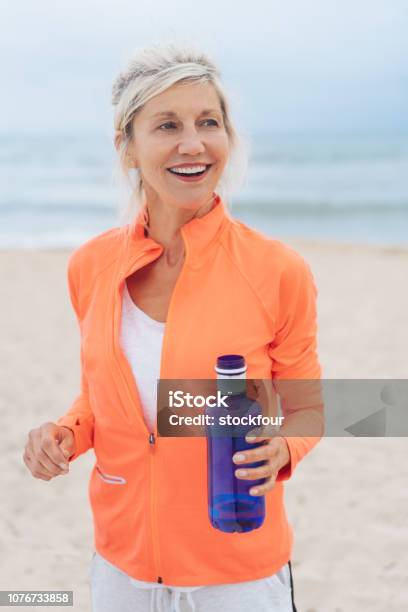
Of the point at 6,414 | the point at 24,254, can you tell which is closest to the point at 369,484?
the point at 6,414

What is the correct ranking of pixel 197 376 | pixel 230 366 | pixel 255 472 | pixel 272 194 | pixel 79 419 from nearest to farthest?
pixel 230 366 → pixel 255 472 → pixel 197 376 → pixel 79 419 → pixel 272 194

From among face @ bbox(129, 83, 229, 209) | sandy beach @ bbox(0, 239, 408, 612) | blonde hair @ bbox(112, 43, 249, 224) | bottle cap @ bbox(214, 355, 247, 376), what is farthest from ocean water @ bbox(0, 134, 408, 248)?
bottle cap @ bbox(214, 355, 247, 376)

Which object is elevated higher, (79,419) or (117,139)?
(117,139)

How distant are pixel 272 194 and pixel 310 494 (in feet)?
77.1

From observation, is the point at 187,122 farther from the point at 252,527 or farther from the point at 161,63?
the point at 252,527

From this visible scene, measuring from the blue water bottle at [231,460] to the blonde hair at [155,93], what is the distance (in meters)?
0.75

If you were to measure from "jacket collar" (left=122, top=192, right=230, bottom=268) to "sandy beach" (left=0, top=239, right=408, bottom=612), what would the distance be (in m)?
2.58

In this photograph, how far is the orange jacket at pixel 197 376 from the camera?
186 cm

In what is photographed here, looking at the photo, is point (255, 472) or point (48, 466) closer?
point (255, 472)

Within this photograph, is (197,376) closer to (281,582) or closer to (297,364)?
(297,364)

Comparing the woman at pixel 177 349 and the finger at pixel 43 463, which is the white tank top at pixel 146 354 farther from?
the finger at pixel 43 463

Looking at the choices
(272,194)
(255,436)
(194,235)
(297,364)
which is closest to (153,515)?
(255,436)

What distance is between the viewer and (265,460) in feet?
5.75

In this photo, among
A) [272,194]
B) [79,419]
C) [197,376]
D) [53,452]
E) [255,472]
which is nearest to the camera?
[255,472]
